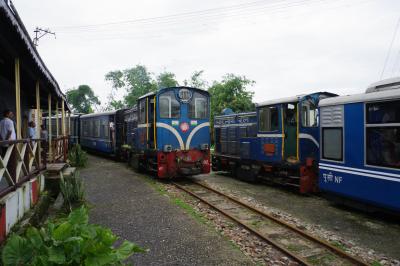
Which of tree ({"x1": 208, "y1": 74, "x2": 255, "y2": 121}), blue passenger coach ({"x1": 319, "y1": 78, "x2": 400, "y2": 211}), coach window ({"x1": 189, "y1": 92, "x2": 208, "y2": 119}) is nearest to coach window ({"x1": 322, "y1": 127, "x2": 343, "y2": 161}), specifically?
blue passenger coach ({"x1": 319, "y1": 78, "x2": 400, "y2": 211})

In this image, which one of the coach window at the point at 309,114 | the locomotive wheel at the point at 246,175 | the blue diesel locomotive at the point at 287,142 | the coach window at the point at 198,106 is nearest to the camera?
the blue diesel locomotive at the point at 287,142

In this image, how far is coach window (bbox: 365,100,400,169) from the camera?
581cm

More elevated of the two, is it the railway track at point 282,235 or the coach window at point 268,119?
the coach window at point 268,119

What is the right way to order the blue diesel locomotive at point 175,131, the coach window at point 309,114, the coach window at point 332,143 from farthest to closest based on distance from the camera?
the blue diesel locomotive at point 175,131, the coach window at point 309,114, the coach window at point 332,143

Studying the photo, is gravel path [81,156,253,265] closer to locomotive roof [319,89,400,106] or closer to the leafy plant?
the leafy plant

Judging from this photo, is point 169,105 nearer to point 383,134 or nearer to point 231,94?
point 383,134

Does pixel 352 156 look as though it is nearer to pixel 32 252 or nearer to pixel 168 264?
pixel 168 264

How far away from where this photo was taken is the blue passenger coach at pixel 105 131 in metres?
17.1

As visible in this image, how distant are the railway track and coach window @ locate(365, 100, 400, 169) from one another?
7.05ft

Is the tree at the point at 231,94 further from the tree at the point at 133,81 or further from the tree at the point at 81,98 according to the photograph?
the tree at the point at 81,98

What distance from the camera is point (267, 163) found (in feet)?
33.3

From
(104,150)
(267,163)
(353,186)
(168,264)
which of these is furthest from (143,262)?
(104,150)

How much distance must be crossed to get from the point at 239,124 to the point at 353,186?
5960mm

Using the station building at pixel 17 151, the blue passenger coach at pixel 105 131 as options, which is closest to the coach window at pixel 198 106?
the station building at pixel 17 151
